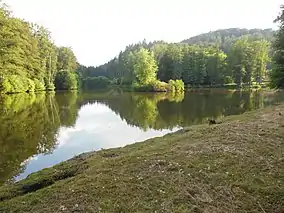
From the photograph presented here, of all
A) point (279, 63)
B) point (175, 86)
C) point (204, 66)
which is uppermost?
point (204, 66)

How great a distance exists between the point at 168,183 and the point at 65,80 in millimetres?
79236

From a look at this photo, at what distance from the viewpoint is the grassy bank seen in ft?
19.1

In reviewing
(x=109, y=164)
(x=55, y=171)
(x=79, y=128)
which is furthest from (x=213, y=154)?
(x=79, y=128)

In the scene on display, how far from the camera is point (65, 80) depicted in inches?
3223

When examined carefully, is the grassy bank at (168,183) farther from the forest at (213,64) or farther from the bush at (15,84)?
the forest at (213,64)

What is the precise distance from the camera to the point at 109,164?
27.8 feet

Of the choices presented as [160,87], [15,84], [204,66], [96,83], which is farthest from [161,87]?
[96,83]

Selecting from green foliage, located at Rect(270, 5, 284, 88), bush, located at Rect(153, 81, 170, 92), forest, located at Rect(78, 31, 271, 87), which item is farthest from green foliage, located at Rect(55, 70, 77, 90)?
green foliage, located at Rect(270, 5, 284, 88)

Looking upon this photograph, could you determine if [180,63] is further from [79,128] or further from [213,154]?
[213,154]

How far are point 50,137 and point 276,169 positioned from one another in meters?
13.6

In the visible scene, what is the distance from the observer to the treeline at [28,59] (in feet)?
132

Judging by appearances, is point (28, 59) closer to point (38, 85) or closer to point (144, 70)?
point (38, 85)

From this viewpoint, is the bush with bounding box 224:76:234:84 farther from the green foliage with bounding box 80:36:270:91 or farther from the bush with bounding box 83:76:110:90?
the bush with bounding box 83:76:110:90

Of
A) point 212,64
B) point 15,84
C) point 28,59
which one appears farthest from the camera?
point 212,64
